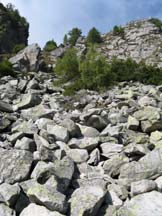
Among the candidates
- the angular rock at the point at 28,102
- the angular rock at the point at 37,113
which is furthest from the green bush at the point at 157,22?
the angular rock at the point at 37,113

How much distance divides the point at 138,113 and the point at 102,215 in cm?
530

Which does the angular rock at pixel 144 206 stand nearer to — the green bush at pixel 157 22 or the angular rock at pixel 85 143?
the angular rock at pixel 85 143

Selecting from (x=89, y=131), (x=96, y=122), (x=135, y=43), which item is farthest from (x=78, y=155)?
(x=135, y=43)

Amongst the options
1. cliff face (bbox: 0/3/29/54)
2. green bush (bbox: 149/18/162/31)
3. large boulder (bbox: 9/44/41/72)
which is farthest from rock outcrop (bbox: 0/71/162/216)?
green bush (bbox: 149/18/162/31)

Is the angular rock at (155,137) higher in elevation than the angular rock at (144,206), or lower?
higher

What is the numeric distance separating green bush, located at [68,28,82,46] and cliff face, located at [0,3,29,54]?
9.00 meters

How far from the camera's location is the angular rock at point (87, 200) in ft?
22.4

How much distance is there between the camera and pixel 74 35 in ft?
247

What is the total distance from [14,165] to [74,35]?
226 ft

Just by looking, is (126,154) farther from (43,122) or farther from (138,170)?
(43,122)

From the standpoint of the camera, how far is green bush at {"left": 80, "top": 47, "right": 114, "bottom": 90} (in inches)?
925

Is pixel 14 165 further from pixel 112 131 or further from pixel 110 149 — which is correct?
pixel 112 131

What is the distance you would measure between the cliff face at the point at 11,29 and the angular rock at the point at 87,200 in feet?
187

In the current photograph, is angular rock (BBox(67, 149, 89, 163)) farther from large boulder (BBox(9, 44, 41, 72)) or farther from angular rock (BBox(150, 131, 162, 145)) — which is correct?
large boulder (BBox(9, 44, 41, 72))
